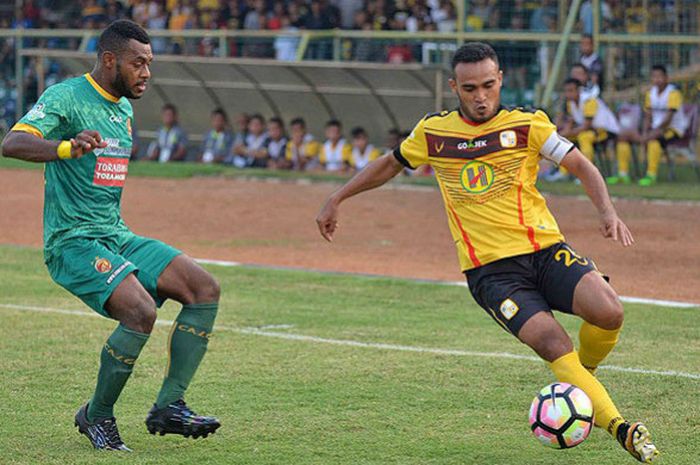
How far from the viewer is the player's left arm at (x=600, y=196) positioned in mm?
6422

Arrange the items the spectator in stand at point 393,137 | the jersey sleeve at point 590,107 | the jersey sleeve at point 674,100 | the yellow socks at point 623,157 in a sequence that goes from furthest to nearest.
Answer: the spectator in stand at point 393,137 → the yellow socks at point 623,157 → the jersey sleeve at point 590,107 → the jersey sleeve at point 674,100

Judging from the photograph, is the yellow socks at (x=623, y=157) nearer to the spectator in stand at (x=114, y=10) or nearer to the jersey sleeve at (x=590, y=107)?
the jersey sleeve at (x=590, y=107)

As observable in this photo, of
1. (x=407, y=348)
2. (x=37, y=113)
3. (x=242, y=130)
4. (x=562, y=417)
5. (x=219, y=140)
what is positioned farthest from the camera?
(x=219, y=140)

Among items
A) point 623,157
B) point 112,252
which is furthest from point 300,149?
point 112,252

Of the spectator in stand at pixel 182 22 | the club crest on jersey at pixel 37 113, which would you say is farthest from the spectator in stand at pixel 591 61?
the club crest on jersey at pixel 37 113

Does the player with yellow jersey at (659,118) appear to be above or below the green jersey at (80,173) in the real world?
below

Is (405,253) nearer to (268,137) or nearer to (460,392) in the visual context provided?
(460,392)

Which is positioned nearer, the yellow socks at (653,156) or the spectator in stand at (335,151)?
the yellow socks at (653,156)

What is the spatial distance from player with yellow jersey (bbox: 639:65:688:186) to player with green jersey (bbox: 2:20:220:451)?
14804mm

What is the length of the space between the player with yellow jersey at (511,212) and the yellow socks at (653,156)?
1457 centimetres

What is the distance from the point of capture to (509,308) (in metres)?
6.46

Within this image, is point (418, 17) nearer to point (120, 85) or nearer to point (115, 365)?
point (120, 85)

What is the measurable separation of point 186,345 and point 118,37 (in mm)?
1633

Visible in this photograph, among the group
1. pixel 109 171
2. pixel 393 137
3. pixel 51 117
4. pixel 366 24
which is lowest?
pixel 393 137
